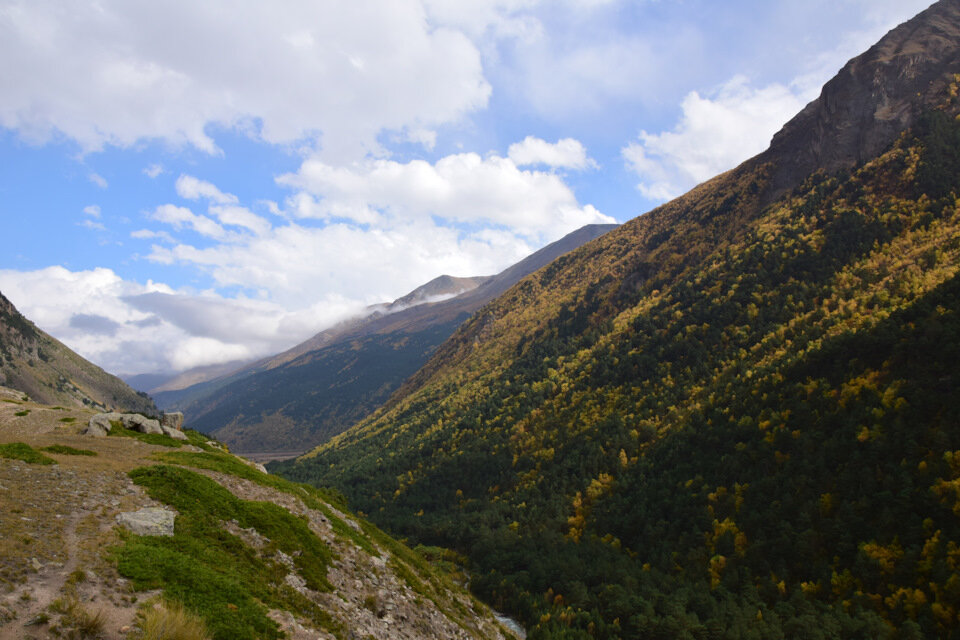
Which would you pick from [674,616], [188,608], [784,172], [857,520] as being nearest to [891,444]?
[857,520]

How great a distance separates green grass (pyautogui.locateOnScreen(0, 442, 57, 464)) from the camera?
27555 millimetres

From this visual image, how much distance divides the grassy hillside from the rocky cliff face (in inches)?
272

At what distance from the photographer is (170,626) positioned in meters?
13.2

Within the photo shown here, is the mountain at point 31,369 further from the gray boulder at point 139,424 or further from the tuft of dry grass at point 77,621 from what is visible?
the tuft of dry grass at point 77,621

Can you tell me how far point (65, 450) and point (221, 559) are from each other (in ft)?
70.0

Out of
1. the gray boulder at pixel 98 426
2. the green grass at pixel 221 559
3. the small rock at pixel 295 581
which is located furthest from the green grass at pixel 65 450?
the small rock at pixel 295 581

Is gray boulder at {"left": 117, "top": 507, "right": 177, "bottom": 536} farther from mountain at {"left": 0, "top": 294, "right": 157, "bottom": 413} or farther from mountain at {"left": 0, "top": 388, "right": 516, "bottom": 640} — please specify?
mountain at {"left": 0, "top": 294, "right": 157, "bottom": 413}

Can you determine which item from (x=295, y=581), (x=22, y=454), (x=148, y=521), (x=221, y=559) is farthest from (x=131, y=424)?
(x=295, y=581)

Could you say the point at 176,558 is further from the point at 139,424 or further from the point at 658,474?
the point at 658,474

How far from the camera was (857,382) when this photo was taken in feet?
232

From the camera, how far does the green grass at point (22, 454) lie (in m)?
27.6

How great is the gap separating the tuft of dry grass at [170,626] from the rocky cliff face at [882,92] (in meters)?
182

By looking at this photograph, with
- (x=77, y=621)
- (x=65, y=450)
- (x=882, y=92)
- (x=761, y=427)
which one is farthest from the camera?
(x=882, y=92)

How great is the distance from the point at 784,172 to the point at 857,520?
15131cm
